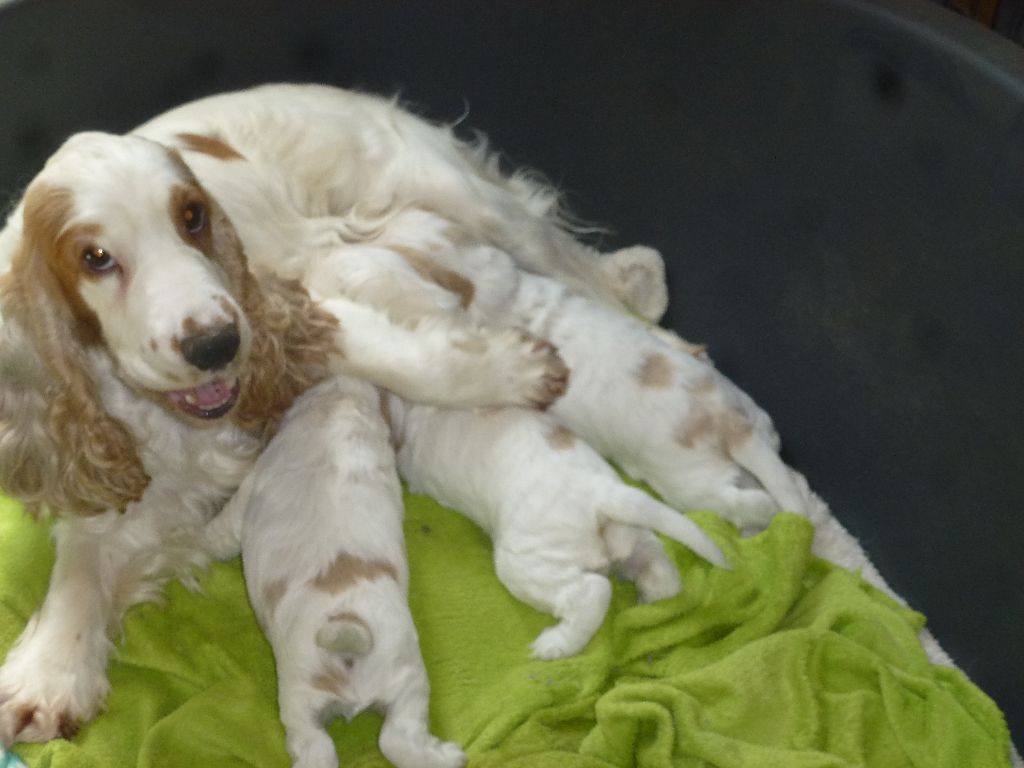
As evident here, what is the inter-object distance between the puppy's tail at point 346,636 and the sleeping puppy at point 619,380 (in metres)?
0.68

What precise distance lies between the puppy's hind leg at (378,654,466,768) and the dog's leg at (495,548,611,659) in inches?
10.5

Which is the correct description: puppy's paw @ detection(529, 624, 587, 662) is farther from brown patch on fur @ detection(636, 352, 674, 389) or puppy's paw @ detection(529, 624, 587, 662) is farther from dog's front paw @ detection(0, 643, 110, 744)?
dog's front paw @ detection(0, 643, 110, 744)

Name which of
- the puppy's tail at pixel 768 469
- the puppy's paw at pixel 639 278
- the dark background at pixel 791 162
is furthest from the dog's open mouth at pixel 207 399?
the puppy's paw at pixel 639 278

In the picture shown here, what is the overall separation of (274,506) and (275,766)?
0.46m

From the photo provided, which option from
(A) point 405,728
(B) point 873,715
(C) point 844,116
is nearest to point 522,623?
(A) point 405,728

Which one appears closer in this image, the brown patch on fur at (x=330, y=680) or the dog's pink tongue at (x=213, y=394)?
the brown patch on fur at (x=330, y=680)

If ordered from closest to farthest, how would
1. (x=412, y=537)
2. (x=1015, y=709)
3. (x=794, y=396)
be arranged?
(x=1015, y=709) → (x=412, y=537) → (x=794, y=396)

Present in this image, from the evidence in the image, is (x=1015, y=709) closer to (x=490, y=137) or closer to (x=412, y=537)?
(x=412, y=537)

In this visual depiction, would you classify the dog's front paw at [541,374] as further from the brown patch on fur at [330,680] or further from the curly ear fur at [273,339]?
the brown patch on fur at [330,680]

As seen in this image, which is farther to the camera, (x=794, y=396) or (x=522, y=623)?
(x=794, y=396)

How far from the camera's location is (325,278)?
253 cm

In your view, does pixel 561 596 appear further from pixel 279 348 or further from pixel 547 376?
pixel 279 348

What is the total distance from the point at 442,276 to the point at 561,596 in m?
0.78

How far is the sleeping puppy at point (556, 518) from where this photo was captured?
6.61 feet
